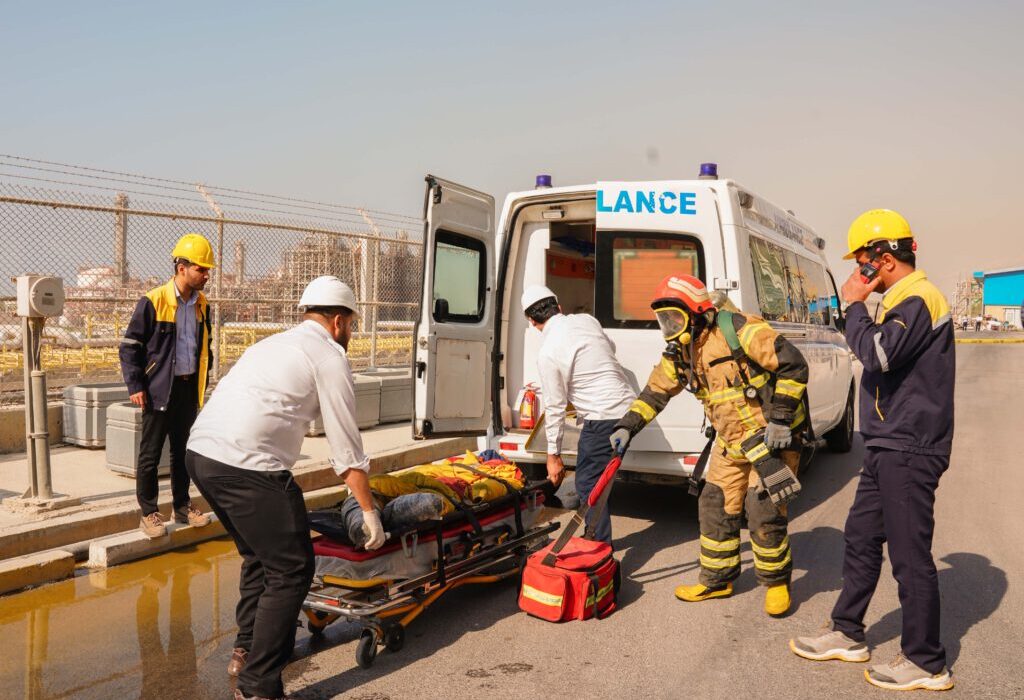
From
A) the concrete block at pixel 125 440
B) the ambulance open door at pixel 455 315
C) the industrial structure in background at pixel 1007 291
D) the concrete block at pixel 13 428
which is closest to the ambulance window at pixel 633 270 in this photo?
the ambulance open door at pixel 455 315

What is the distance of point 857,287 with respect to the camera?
3.90m

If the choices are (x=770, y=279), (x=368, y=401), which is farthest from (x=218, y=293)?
(x=770, y=279)

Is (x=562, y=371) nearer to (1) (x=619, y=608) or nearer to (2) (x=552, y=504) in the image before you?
(1) (x=619, y=608)

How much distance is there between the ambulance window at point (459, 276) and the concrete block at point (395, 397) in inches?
147

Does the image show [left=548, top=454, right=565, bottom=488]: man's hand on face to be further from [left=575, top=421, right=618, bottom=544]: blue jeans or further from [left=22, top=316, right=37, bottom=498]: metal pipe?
[left=22, top=316, right=37, bottom=498]: metal pipe

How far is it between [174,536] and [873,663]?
14.2ft

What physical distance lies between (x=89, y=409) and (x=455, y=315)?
3810 mm

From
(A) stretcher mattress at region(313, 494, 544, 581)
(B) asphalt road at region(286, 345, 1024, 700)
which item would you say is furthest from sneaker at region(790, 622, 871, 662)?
(A) stretcher mattress at region(313, 494, 544, 581)

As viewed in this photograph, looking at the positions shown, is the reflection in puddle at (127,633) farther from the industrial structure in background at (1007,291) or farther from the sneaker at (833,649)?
the industrial structure in background at (1007,291)

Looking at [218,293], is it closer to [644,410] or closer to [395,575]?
[644,410]

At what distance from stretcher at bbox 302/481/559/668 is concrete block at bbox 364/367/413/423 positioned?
5.82 m

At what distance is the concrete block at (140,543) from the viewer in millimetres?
5422

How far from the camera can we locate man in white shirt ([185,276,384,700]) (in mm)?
3416

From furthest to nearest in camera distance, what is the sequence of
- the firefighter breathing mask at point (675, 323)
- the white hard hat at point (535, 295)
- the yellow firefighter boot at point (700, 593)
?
the white hard hat at point (535, 295), the yellow firefighter boot at point (700, 593), the firefighter breathing mask at point (675, 323)
